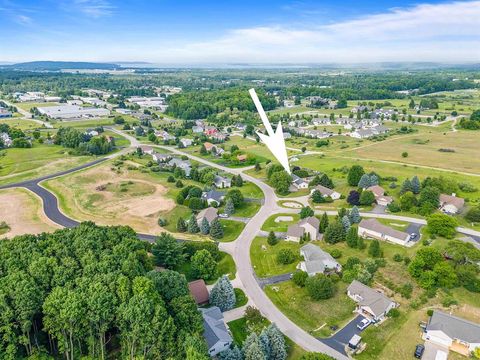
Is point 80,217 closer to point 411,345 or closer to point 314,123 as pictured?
point 411,345

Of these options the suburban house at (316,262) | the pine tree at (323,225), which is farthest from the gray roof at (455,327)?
the pine tree at (323,225)

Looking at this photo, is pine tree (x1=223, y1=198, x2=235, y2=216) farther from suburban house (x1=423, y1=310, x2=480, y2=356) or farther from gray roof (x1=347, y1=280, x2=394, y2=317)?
suburban house (x1=423, y1=310, x2=480, y2=356)

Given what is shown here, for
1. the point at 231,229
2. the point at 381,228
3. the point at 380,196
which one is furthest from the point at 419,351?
the point at 380,196

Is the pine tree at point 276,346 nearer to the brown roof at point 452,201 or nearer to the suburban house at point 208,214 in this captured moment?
the suburban house at point 208,214

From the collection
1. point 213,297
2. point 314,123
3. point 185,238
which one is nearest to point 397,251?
point 213,297

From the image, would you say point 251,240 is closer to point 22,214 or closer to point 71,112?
point 22,214

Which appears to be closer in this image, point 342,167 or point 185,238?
point 185,238
